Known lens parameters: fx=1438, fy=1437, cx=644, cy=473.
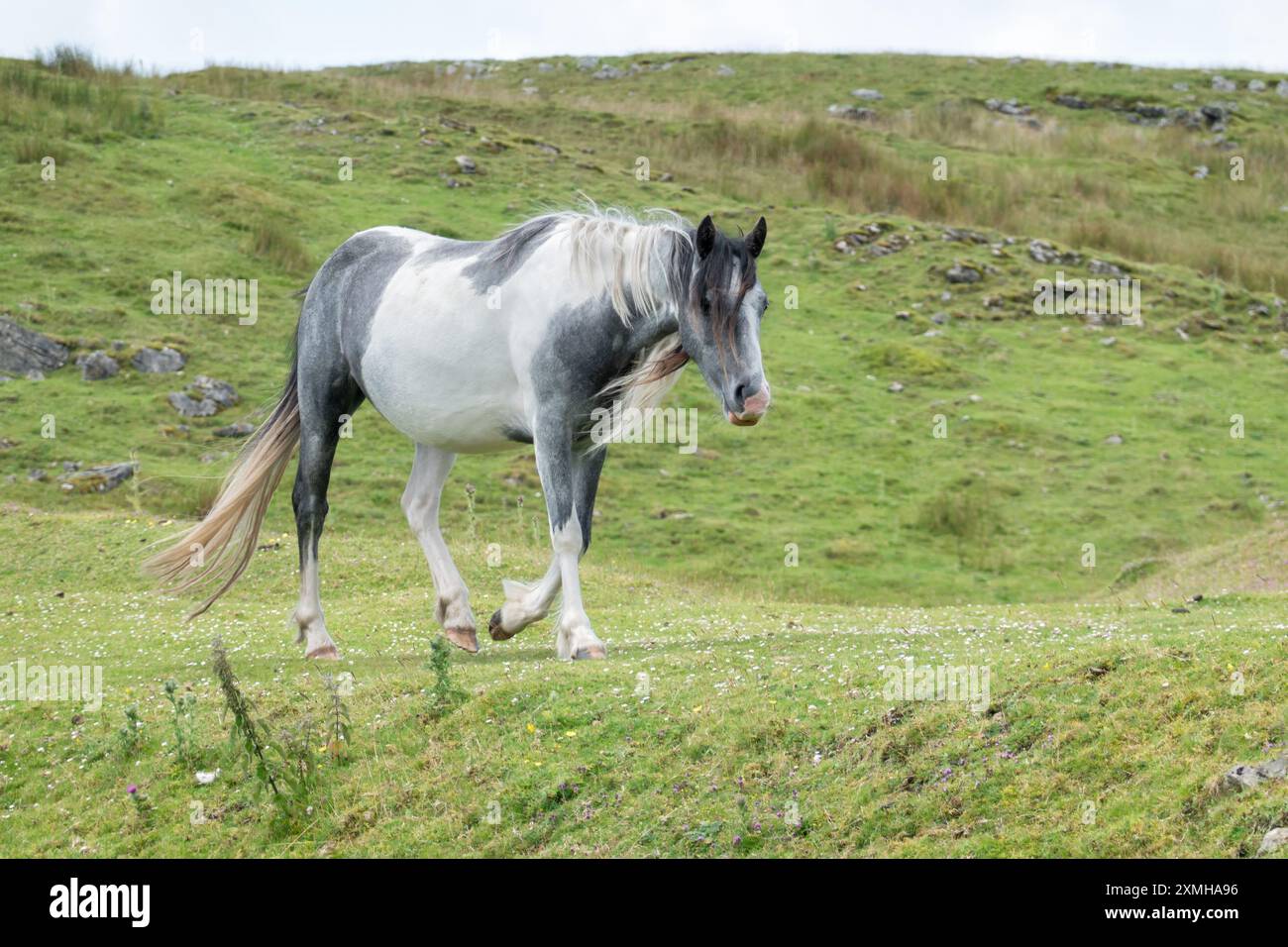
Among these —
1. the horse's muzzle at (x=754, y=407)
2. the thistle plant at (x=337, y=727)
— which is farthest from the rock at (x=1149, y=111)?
the thistle plant at (x=337, y=727)

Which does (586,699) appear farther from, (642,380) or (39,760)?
(39,760)

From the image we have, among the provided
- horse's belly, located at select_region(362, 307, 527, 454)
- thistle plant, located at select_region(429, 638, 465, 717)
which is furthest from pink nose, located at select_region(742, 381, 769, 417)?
thistle plant, located at select_region(429, 638, 465, 717)

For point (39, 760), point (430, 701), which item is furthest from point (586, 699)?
point (39, 760)

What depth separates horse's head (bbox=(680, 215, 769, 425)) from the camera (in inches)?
380

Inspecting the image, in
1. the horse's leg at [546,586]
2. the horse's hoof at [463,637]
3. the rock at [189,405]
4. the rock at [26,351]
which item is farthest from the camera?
the rock at [26,351]

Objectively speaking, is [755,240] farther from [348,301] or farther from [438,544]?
[438,544]

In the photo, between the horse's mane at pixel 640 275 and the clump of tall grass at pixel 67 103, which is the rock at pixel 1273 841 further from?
the clump of tall grass at pixel 67 103

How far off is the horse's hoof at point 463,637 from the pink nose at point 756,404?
11.7 feet

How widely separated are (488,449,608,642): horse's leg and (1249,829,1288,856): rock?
5338 mm

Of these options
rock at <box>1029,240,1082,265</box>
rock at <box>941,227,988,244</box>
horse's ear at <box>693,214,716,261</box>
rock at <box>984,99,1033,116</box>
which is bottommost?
rock at <box>1029,240,1082,265</box>

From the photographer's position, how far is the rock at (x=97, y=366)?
25000 millimetres

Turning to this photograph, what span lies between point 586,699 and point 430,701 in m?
1.07

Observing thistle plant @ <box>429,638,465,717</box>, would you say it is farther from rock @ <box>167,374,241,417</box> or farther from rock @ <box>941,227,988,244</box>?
rock @ <box>941,227,988,244</box>

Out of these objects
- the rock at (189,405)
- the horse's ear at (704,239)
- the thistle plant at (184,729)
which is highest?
the horse's ear at (704,239)
